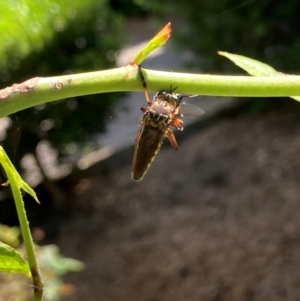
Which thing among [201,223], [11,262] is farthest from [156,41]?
[201,223]

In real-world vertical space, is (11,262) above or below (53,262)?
below

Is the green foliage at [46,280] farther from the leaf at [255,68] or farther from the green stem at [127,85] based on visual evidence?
the green stem at [127,85]

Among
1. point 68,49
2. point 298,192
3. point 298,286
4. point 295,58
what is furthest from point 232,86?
point 295,58

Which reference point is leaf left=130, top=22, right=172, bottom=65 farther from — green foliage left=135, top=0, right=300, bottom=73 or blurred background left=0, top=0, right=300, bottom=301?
green foliage left=135, top=0, right=300, bottom=73

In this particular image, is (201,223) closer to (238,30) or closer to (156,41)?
(238,30)

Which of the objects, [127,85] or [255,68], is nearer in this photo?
[127,85]

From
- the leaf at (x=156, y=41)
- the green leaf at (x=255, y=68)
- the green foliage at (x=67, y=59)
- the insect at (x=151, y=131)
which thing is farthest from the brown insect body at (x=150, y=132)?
the green foliage at (x=67, y=59)

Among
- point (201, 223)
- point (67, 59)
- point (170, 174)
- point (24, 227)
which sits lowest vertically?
point (24, 227)

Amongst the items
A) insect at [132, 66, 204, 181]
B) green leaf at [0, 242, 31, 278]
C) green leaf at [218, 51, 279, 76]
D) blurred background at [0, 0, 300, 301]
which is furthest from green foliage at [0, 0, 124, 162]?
green leaf at [0, 242, 31, 278]

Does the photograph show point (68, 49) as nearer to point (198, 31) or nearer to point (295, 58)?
point (198, 31)
